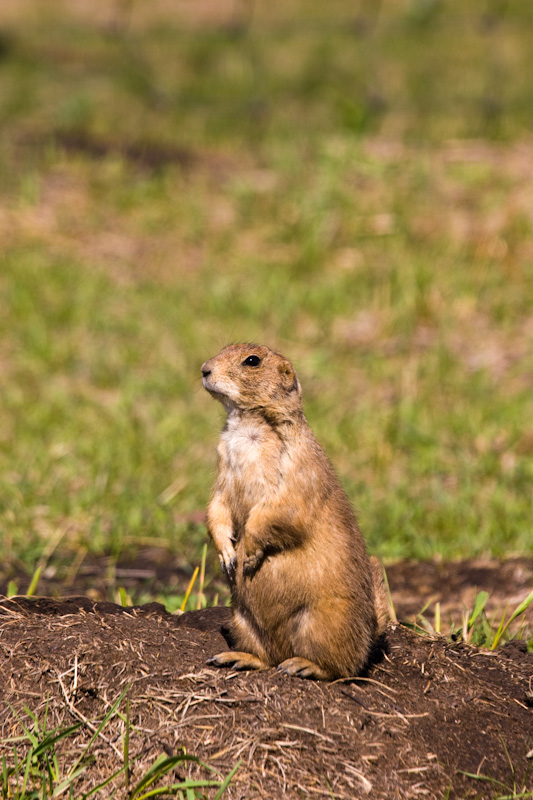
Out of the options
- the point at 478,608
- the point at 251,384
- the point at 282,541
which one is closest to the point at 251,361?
the point at 251,384

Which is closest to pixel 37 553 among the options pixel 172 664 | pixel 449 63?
pixel 172 664

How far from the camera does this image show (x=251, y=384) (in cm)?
343

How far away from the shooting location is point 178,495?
5.64 m

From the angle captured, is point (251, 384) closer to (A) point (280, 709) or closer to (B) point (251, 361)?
(B) point (251, 361)

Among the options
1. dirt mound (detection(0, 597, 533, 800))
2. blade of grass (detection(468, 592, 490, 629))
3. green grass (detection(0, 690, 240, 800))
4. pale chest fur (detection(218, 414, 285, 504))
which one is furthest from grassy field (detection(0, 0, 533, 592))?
green grass (detection(0, 690, 240, 800))

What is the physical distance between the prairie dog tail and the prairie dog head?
637mm

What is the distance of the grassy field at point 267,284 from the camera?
569 cm

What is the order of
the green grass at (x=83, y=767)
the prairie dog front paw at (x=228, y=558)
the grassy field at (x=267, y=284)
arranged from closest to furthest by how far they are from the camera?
the green grass at (x=83, y=767), the prairie dog front paw at (x=228, y=558), the grassy field at (x=267, y=284)

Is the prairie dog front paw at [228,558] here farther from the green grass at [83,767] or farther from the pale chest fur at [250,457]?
the green grass at [83,767]

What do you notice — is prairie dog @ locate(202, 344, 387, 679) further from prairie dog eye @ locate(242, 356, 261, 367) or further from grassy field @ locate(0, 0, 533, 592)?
grassy field @ locate(0, 0, 533, 592)

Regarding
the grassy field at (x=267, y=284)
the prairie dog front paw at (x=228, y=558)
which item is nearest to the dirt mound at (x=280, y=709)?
the prairie dog front paw at (x=228, y=558)

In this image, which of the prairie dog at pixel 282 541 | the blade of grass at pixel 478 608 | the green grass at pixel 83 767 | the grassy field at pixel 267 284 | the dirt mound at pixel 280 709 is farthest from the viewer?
the grassy field at pixel 267 284

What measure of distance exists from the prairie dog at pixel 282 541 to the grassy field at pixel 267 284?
5.84ft

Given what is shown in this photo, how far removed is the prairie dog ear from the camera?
11.4 ft
